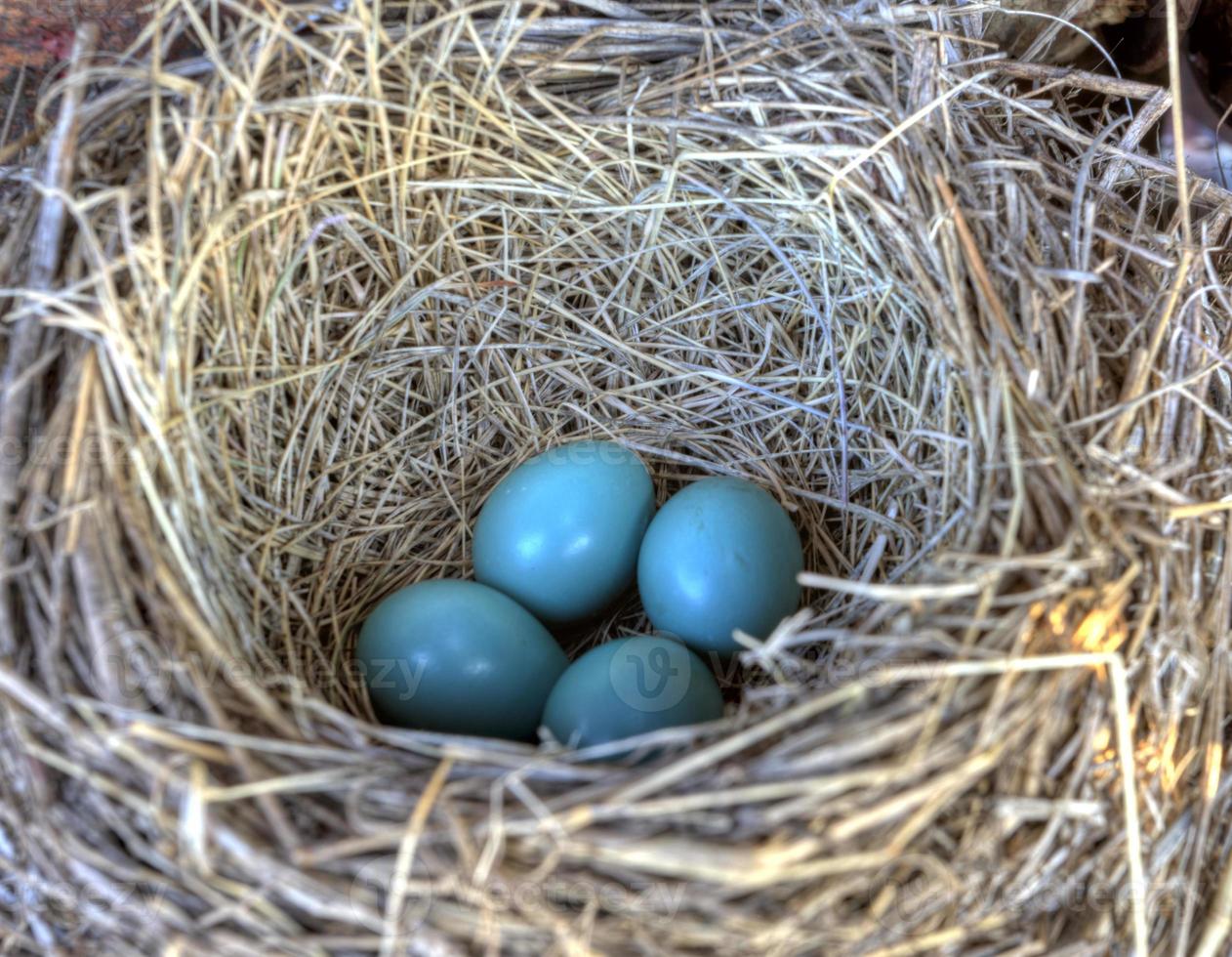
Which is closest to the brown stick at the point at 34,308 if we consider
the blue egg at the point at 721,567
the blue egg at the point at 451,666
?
the blue egg at the point at 451,666

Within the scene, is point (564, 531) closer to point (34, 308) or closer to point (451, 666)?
point (451, 666)

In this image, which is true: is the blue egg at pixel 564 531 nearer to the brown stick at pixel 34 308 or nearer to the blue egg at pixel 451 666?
the blue egg at pixel 451 666

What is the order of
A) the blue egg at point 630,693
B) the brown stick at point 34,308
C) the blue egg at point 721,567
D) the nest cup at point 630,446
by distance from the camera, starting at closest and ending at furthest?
the nest cup at point 630,446, the brown stick at point 34,308, the blue egg at point 630,693, the blue egg at point 721,567

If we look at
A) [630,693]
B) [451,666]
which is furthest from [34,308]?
[630,693]

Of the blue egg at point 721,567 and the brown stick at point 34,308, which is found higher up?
the brown stick at point 34,308

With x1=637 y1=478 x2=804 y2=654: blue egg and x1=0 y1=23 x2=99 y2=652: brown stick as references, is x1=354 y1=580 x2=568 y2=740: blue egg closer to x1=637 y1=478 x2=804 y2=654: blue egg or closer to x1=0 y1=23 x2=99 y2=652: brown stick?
x1=637 y1=478 x2=804 y2=654: blue egg

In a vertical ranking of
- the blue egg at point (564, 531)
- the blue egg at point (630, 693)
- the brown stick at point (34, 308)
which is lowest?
the blue egg at point (630, 693)

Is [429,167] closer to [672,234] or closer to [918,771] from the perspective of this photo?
[672,234]
